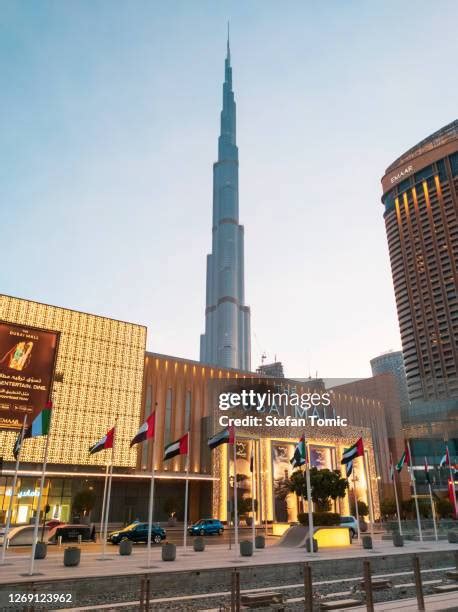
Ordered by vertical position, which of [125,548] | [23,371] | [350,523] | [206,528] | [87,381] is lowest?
[206,528]

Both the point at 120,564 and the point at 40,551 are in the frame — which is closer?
the point at 120,564

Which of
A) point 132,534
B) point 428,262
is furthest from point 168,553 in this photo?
point 428,262

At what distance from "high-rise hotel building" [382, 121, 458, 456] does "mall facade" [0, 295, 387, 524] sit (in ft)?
325

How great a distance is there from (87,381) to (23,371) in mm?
9127

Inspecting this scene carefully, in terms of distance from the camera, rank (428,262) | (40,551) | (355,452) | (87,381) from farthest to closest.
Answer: (428,262) → (87,381) → (355,452) → (40,551)

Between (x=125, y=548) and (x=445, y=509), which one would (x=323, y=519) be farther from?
(x=445, y=509)

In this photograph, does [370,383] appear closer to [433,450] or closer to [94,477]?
[433,450]

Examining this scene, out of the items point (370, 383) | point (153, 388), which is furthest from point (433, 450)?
point (153, 388)

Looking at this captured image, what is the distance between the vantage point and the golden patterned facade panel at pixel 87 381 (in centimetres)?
6012

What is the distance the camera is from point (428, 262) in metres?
175

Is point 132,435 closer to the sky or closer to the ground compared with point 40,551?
closer to the sky

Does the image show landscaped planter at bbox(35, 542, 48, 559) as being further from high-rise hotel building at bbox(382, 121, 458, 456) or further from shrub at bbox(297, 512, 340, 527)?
high-rise hotel building at bbox(382, 121, 458, 456)

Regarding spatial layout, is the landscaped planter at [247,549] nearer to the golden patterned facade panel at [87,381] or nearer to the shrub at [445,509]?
the golden patterned facade panel at [87,381]

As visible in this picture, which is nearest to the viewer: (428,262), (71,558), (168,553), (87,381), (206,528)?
(71,558)
